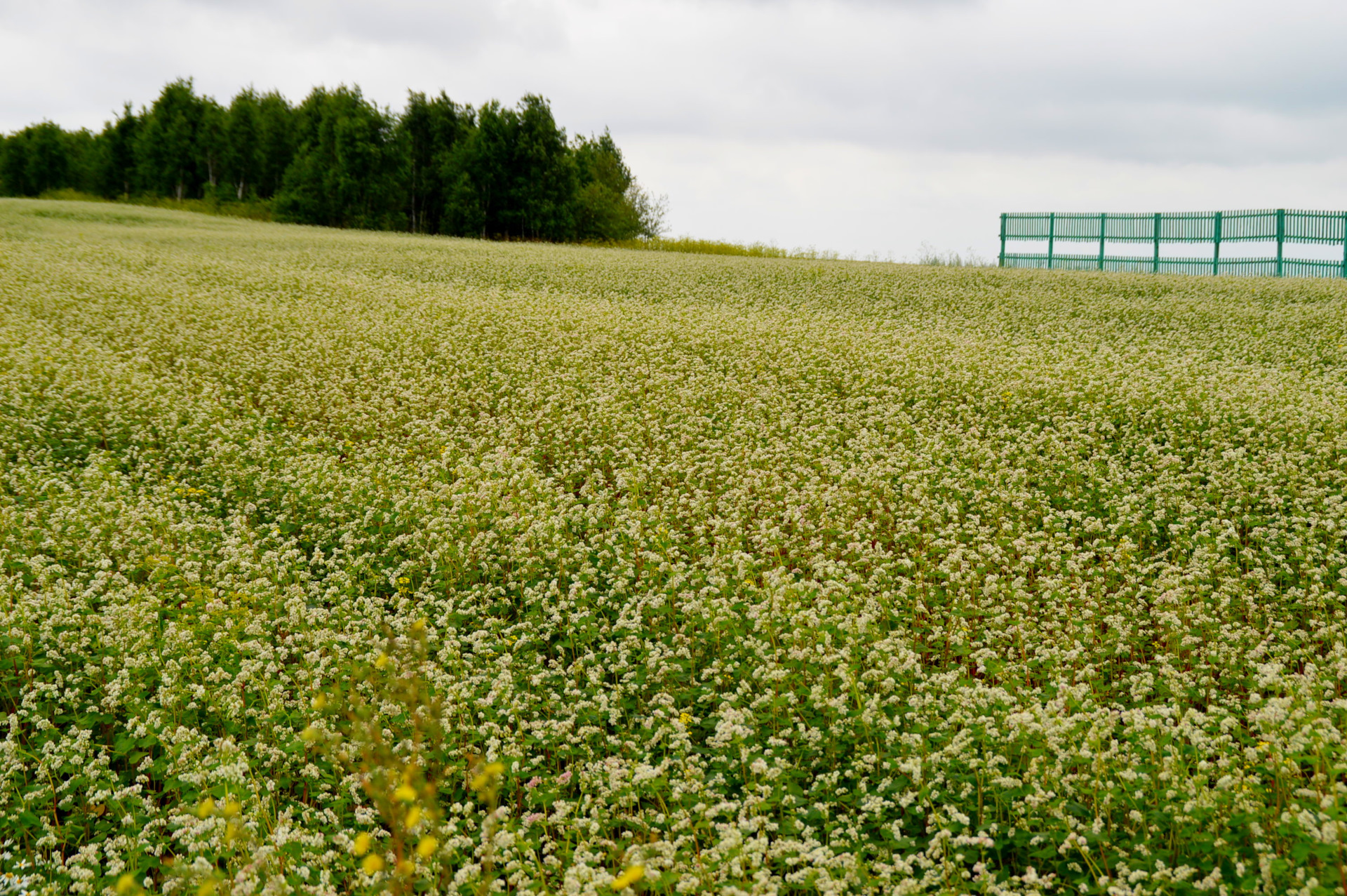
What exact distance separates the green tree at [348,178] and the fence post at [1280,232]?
130ft

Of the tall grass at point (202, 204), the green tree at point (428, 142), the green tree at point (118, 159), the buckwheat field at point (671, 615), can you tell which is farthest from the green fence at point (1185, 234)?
the green tree at point (118, 159)

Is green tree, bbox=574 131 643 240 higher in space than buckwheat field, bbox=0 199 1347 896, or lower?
higher

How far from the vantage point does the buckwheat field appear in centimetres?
439

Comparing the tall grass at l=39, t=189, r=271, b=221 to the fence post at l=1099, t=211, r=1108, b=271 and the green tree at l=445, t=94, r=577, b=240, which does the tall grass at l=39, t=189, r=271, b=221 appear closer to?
the green tree at l=445, t=94, r=577, b=240

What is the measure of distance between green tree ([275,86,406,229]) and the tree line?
0.06 m

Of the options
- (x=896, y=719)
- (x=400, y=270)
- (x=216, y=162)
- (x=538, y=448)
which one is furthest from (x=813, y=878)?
(x=216, y=162)

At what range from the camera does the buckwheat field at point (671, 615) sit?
14.4 feet

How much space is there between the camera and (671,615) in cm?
700

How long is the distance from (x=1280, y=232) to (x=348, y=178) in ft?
135

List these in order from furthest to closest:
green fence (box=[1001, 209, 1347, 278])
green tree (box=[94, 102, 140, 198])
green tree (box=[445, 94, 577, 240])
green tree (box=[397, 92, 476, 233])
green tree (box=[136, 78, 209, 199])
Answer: green tree (box=[94, 102, 140, 198]), green tree (box=[136, 78, 209, 199]), green tree (box=[397, 92, 476, 233]), green tree (box=[445, 94, 577, 240]), green fence (box=[1001, 209, 1347, 278])

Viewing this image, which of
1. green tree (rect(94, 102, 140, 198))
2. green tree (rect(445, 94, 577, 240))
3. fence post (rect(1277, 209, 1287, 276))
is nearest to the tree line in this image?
green tree (rect(445, 94, 577, 240))

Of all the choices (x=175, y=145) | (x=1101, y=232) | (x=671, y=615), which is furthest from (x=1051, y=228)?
(x=175, y=145)

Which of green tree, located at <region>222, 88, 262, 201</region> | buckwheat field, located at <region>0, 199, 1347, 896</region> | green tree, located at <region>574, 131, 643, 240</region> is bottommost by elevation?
buckwheat field, located at <region>0, 199, 1347, 896</region>

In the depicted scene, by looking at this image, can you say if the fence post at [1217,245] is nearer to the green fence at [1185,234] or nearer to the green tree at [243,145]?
the green fence at [1185,234]
